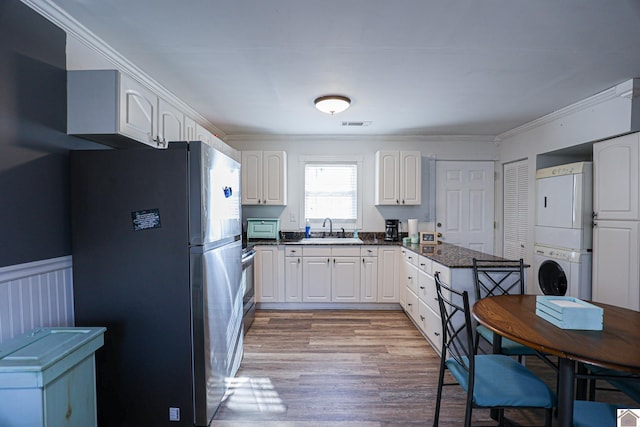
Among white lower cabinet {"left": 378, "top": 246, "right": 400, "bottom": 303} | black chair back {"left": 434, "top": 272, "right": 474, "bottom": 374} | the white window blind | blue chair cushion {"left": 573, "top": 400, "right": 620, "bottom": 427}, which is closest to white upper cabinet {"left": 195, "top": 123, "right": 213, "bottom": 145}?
the white window blind

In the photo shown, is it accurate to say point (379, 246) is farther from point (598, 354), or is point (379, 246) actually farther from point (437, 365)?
point (598, 354)

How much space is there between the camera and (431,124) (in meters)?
3.88

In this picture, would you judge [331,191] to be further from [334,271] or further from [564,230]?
[564,230]

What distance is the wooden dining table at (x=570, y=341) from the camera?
3.91 feet

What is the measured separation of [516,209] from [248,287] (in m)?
3.74

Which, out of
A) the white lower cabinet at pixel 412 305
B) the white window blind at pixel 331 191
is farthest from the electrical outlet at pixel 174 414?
the white window blind at pixel 331 191

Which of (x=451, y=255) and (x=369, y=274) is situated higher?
(x=451, y=255)

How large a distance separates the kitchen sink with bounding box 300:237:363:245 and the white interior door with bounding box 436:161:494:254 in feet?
4.52

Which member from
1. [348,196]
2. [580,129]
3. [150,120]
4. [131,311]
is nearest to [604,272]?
[580,129]

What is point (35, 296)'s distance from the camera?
1549 mm

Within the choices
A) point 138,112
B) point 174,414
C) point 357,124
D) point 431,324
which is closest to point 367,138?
point 357,124

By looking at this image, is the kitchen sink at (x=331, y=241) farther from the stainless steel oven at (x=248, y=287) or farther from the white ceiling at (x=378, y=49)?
the white ceiling at (x=378, y=49)

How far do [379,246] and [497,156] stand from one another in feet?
7.75

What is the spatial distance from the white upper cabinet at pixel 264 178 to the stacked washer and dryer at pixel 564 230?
3.22 meters
